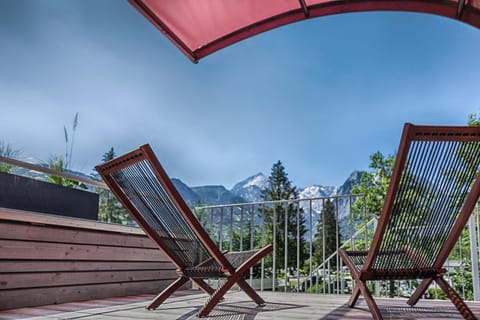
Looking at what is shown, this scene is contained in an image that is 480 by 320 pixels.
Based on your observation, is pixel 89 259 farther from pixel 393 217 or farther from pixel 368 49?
pixel 368 49

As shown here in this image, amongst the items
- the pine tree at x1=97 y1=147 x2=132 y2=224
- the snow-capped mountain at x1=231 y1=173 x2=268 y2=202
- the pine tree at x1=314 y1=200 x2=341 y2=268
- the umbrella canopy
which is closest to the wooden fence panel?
the pine tree at x1=97 y1=147 x2=132 y2=224

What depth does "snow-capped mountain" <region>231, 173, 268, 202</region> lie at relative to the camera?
5951 cm

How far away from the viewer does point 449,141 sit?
6.89 feet

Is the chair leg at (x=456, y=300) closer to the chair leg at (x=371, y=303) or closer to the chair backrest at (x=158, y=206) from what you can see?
the chair leg at (x=371, y=303)

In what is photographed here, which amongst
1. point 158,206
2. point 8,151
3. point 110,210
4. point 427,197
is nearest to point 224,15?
point 158,206

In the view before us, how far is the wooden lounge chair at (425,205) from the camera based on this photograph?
209cm

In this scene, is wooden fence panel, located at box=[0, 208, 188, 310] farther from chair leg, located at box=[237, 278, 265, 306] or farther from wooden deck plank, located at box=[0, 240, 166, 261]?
chair leg, located at box=[237, 278, 265, 306]

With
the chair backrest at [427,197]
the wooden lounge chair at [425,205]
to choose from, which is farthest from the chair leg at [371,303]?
the chair backrest at [427,197]

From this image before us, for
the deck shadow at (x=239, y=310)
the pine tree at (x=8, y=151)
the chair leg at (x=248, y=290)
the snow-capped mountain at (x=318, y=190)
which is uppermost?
the snow-capped mountain at (x=318, y=190)

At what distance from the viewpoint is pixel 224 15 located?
113 inches

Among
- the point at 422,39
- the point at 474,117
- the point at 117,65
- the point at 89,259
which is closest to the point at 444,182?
the point at 89,259

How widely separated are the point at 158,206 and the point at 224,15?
1431 mm

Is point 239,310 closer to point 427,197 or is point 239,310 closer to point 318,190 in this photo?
point 427,197

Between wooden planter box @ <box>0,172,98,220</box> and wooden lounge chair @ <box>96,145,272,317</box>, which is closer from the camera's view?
wooden lounge chair @ <box>96,145,272,317</box>
